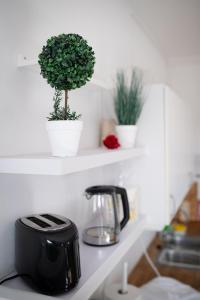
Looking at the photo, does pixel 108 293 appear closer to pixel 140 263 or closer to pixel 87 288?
pixel 87 288

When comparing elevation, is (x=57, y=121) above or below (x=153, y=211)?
above

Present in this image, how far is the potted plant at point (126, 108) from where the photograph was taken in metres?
1.32

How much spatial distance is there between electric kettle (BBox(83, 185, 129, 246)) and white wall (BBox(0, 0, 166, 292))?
0.11 metres

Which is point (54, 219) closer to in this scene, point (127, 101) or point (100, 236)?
point (100, 236)

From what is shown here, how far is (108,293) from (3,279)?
68cm

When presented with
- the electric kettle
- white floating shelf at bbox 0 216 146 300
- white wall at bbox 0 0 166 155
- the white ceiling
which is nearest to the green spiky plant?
white wall at bbox 0 0 166 155

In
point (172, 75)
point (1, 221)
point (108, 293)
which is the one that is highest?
point (172, 75)

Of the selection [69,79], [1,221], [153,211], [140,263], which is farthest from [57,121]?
[140,263]

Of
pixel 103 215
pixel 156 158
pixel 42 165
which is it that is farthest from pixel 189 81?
pixel 42 165

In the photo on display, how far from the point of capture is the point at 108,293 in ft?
4.30

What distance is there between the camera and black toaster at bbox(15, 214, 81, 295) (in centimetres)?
71

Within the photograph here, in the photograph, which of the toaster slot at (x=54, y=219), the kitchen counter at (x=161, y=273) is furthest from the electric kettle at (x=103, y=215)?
the kitchen counter at (x=161, y=273)

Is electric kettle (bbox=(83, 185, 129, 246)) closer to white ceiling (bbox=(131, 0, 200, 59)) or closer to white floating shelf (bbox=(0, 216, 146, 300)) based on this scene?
white floating shelf (bbox=(0, 216, 146, 300))

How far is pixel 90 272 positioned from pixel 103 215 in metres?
0.28
